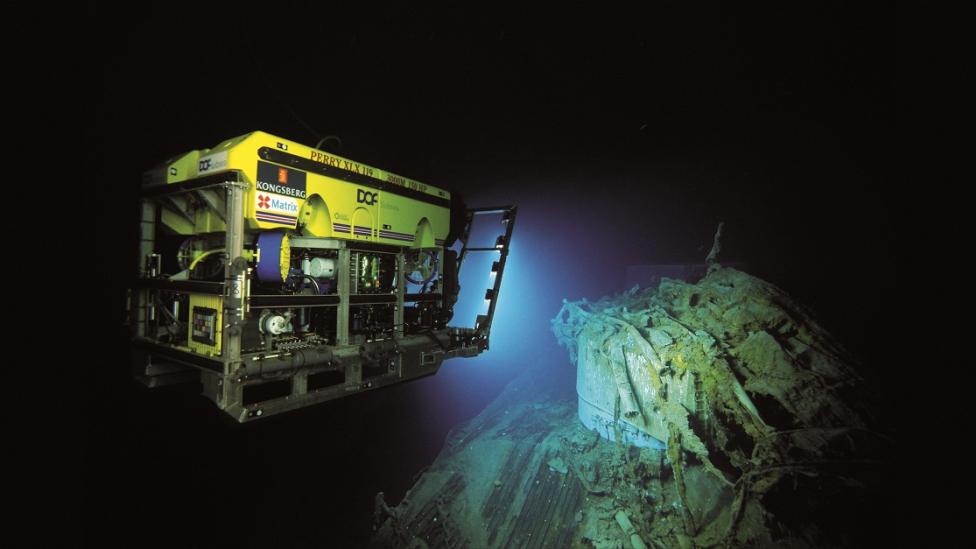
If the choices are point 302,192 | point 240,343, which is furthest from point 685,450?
point 302,192

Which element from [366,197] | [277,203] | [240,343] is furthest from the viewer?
[366,197]

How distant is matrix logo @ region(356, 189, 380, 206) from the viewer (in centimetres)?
515

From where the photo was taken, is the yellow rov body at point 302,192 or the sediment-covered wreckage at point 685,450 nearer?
the sediment-covered wreckage at point 685,450

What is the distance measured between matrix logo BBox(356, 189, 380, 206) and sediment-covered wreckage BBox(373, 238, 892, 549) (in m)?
3.26

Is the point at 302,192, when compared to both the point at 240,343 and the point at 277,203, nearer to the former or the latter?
the point at 277,203

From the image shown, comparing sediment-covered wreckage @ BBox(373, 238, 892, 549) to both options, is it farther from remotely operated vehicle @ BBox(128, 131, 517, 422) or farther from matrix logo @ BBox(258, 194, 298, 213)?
matrix logo @ BBox(258, 194, 298, 213)

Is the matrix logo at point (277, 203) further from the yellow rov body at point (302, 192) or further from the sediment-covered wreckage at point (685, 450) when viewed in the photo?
the sediment-covered wreckage at point (685, 450)

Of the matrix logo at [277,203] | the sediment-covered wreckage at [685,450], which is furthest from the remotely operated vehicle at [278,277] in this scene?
the sediment-covered wreckage at [685,450]

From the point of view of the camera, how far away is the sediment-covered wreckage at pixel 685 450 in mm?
3547

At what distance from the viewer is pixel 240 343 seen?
3934 millimetres

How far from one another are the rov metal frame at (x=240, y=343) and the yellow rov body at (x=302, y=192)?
14 centimetres

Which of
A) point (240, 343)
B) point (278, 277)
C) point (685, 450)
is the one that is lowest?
point (685, 450)

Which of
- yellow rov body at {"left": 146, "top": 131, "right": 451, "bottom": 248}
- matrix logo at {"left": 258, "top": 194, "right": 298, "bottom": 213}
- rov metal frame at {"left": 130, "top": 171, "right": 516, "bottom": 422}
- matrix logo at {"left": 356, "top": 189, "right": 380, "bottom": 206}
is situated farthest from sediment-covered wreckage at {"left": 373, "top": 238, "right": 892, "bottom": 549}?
matrix logo at {"left": 258, "top": 194, "right": 298, "bottom": 213}

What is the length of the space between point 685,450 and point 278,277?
4.68 meters
